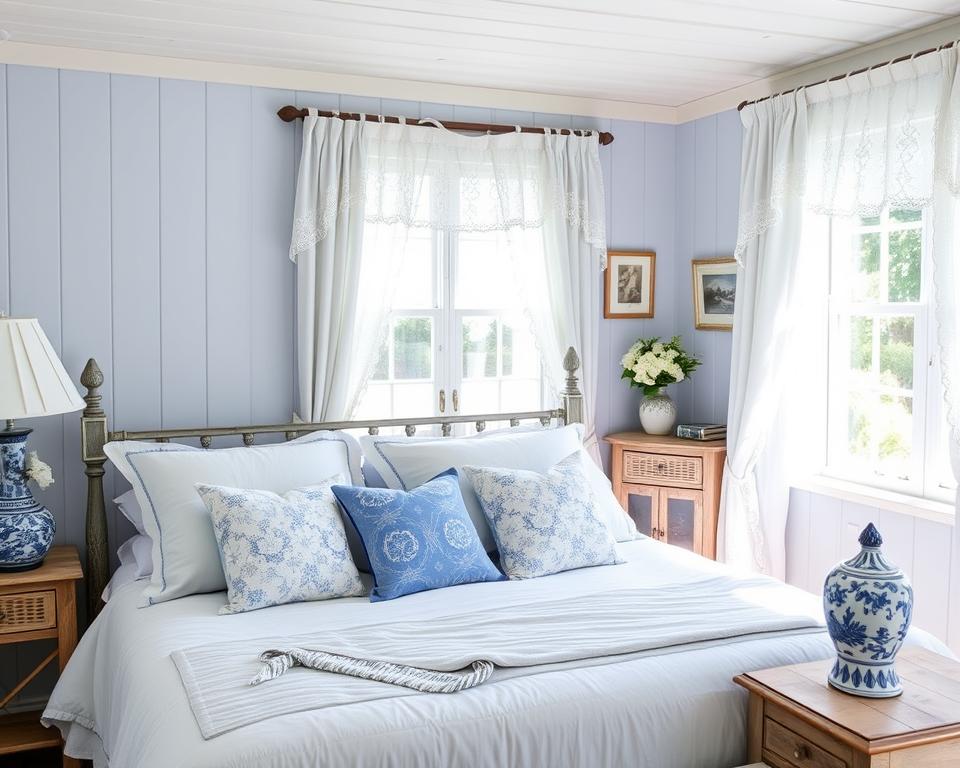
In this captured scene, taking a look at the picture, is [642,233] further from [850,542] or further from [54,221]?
[54,221]

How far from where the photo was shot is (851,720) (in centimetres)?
204

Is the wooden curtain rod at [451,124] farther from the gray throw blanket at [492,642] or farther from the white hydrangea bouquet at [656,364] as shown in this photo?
the gray throw blanket at [492,642]

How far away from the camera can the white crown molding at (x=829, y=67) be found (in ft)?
10.4

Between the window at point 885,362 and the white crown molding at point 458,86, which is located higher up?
the white crown molding at point 458,86

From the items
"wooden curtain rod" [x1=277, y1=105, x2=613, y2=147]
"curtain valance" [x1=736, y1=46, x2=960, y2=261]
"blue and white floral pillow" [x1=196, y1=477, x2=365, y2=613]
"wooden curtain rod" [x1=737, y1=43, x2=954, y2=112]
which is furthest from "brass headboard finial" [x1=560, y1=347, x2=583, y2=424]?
"blue and white floral pillow" [x1=196, y1=477, x2=365, y2=613]

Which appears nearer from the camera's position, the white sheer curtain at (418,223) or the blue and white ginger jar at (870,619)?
the blue and white ginger jar at (870,619)

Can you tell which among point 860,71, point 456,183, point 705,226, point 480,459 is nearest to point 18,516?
point 480,459

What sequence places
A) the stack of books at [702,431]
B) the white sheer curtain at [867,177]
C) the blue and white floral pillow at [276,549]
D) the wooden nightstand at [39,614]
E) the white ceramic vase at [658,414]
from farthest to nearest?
the white ceramic vase at [658,414] → the stack of books at [702,431] → the white sheer curtain at [867,177] → the wooden nightstand at [39,614] → the blue and white floral pillow at [276,549]

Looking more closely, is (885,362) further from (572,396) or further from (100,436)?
(100,436)

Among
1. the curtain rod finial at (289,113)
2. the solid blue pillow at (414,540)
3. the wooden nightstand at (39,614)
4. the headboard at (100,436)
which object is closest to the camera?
the solid blue pillow at (414,540)

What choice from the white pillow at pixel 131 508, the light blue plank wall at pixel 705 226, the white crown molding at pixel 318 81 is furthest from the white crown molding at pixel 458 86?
the white pillow at pixel 131 508

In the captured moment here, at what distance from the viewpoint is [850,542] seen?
3680 millimetres

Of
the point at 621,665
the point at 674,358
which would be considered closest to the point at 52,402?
the point at 621,665

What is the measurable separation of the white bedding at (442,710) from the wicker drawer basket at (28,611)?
287 millimetres
